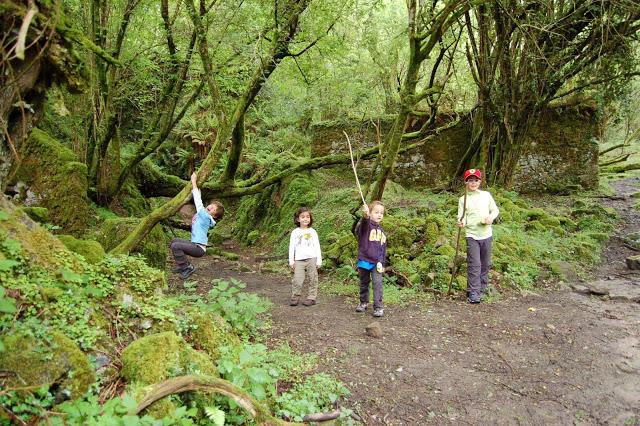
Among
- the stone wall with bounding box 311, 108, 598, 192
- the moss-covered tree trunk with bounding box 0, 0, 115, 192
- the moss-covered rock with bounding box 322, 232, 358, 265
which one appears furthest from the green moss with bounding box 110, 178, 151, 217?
the moss-covered tree trunk with bounding box 0, 0, 115, 192

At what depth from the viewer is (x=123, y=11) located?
7754 mm

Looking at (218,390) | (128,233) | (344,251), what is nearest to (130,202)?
(128,233)

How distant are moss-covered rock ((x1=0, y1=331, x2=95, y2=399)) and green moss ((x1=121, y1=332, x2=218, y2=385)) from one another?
0.25 m

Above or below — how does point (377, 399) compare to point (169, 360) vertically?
below

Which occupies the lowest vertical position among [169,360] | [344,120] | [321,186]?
[169,360]

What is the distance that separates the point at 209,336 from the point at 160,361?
92 cm

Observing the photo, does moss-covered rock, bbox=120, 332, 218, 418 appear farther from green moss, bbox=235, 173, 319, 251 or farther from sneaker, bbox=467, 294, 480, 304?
green moss, bbox=235, 173, 319, 251

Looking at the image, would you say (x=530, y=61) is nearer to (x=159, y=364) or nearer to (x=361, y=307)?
(x=361, y=307)

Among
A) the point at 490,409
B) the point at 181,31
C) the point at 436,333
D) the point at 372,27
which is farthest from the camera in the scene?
the point at 372,27

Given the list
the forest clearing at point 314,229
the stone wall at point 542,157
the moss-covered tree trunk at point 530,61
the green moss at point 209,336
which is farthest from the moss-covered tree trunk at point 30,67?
the stone wall at point 542,157

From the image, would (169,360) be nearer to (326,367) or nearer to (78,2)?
(326,367)

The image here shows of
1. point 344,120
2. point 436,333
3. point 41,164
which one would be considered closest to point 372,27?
point 344,120

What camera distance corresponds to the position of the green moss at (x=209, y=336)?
3.64 metres

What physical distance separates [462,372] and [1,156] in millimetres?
4216
